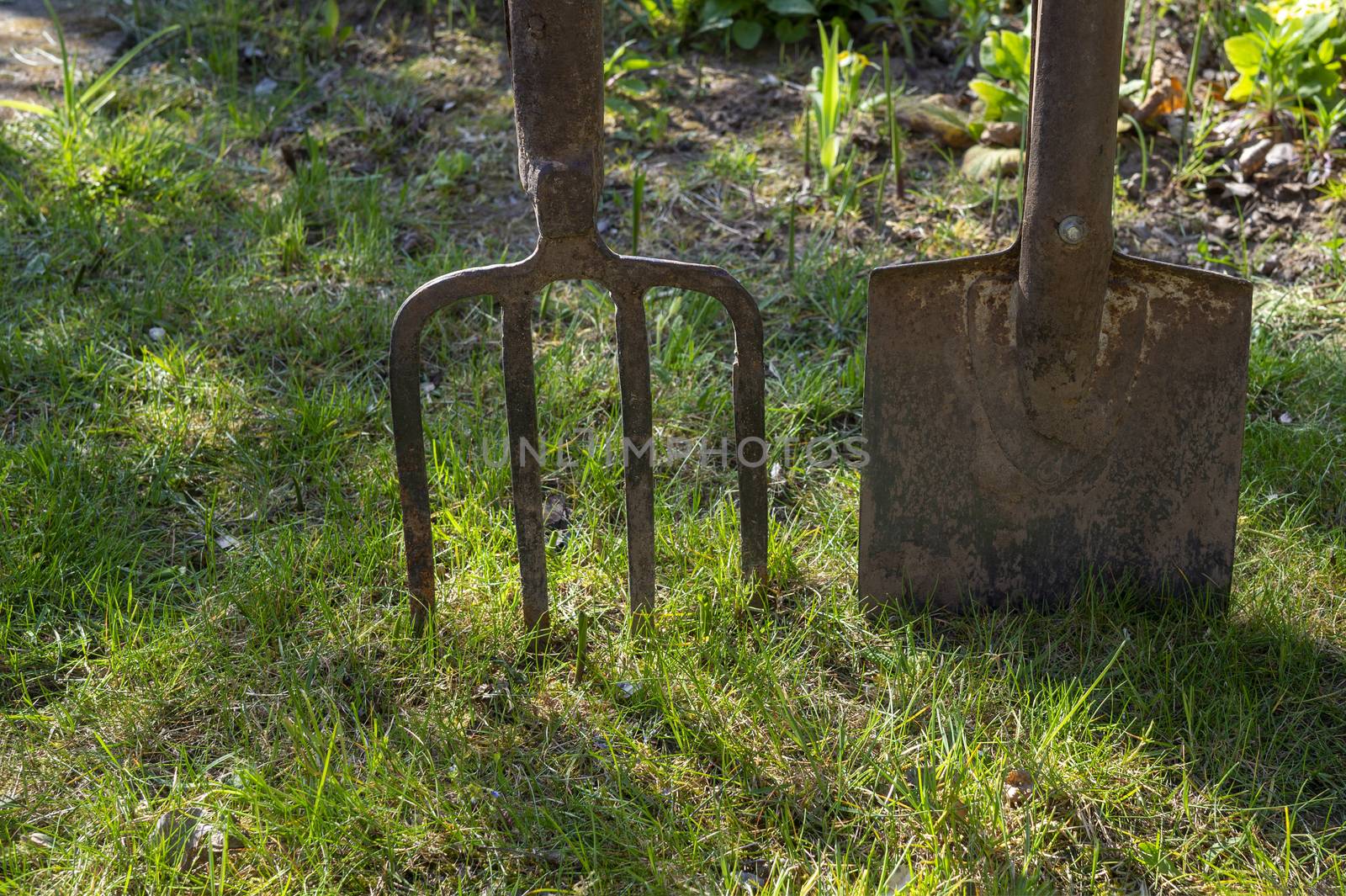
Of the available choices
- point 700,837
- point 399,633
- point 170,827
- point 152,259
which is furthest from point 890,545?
point 152,259

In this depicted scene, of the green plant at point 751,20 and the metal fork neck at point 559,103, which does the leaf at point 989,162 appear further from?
the metal fork neck at point 559,103

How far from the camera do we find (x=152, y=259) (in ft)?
10.1

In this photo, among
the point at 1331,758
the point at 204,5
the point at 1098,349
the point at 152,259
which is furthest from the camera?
the point at 204,5

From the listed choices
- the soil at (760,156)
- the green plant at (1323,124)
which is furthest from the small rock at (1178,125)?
the green plant at (1323,124)

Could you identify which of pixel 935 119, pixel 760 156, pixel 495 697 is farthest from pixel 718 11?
pixel 495 697

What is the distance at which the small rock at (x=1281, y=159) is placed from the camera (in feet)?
10.6

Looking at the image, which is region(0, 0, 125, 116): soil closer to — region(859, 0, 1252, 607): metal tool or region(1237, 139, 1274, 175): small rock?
region(859, 0, 1252, 607): metal tool

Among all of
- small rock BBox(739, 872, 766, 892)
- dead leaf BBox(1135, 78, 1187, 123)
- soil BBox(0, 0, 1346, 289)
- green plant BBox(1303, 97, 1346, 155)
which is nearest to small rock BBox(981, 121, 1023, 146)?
soil BBox(0, 0, 1346, 289)

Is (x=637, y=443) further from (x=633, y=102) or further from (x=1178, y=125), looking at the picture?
(x=1178, y=125)

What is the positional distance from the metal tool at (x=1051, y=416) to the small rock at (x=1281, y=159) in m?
1.56

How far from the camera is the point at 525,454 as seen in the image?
196cm

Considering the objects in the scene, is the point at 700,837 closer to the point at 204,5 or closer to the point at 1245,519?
the point at 1245,519

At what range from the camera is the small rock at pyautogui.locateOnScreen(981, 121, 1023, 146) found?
332 centimetres

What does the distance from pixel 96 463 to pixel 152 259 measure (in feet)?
2.83
